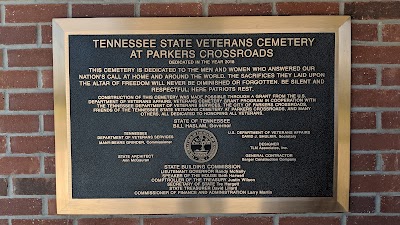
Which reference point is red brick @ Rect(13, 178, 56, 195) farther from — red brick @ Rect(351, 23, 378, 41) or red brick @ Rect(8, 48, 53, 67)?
red brick @ Rect(351, 23, 378, 41)

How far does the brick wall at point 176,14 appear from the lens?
1973mm

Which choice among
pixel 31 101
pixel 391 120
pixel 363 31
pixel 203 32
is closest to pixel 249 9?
pixel 203 32

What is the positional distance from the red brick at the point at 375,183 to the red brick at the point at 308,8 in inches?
26.7

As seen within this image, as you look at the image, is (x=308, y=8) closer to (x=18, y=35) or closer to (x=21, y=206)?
(x=18, y=35)

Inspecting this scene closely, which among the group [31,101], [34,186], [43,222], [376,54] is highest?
[376,54]

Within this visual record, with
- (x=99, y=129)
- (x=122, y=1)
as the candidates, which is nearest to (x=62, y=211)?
(x=99, y=129)

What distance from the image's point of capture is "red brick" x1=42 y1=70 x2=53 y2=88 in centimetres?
200

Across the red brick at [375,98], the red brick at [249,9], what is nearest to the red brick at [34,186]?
the red brick at [249,9]

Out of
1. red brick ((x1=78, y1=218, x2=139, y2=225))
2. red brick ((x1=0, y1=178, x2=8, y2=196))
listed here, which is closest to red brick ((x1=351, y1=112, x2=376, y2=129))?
red brick ((x1=78, y1=218, x2=139, y2=225))

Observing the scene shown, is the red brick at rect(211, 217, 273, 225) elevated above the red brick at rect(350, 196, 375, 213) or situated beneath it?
situated beneath

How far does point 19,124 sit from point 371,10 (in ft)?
4.90

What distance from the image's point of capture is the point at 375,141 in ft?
6.58

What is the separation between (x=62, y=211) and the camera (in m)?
2.03

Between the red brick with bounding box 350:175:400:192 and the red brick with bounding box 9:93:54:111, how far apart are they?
4.18 ft
